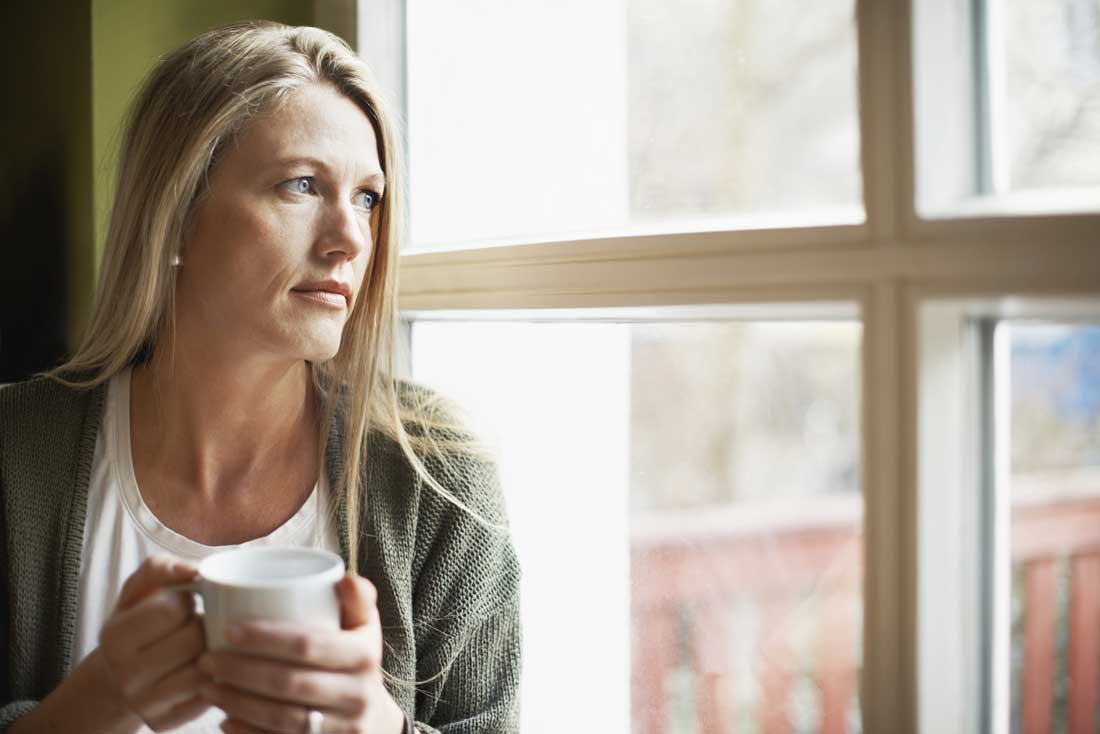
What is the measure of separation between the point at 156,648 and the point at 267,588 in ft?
0.48

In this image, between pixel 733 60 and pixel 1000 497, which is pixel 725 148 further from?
pixel 1000 497

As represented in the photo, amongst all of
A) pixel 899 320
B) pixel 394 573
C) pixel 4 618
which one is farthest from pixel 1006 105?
pixel 4 618

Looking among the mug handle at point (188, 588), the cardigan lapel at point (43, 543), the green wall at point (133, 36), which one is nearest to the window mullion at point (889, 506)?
the mug handle at point (188, 588)

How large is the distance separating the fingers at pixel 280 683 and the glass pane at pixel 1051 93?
747 millimetres

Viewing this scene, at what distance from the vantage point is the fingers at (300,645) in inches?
30.4

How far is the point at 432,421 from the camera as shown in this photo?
134 centimetres

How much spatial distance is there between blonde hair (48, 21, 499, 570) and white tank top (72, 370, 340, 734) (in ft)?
0.18

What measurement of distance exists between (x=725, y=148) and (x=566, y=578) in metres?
0.69

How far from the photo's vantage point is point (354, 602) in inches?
32.1

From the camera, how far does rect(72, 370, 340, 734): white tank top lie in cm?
120

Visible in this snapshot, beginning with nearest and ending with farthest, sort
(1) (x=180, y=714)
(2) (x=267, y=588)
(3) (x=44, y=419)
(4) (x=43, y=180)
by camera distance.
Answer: (2) (x=267, y=588) < (1) (x=180, y=714) < (3) (x=44, y=419) < (4) (x=43, y=180)

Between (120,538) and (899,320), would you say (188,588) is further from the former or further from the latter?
(899,320)

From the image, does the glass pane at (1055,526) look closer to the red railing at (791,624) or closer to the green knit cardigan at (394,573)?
the red railing at (791,624)

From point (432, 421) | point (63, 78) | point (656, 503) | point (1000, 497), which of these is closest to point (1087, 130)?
point (1000, 497)
